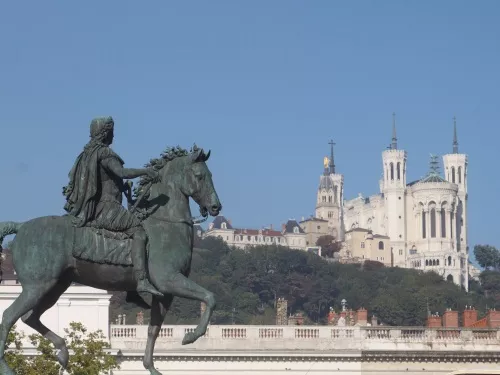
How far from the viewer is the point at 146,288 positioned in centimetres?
1531

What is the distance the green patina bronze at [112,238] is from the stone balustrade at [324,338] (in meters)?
37.1

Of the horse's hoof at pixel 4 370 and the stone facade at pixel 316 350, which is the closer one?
the horse's hoof at pixel 4 370

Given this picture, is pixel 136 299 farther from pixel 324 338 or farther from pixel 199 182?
pixel 324 338

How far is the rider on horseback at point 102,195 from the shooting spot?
15.5 metres

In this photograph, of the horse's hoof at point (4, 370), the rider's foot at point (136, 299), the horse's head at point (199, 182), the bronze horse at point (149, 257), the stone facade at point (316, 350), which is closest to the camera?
the horse's hoof at point (4, 370)

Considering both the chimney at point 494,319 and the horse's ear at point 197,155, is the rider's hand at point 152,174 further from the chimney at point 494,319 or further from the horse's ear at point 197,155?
the chimney at point 494,319

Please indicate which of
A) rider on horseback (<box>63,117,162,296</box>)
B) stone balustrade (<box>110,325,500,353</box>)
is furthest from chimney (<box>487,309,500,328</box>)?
rider on horseback (<box>63,117,162,296</box>)

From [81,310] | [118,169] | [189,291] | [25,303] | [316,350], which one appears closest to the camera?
[189,291]

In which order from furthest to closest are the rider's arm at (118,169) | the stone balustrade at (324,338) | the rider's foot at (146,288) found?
1. the stone balustrade at (324,338)
2. the rider's arm at (118,169)
3. the rider's foot at (146,288)

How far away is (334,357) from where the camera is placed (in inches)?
2135

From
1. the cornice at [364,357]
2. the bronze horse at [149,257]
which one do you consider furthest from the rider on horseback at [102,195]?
the cornice at [364,357]

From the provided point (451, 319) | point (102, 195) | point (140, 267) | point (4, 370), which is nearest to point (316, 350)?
point (451, 319)

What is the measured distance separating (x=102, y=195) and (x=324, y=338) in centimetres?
3997

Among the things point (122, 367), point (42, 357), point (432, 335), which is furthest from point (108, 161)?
point (432, 335)
